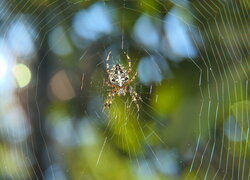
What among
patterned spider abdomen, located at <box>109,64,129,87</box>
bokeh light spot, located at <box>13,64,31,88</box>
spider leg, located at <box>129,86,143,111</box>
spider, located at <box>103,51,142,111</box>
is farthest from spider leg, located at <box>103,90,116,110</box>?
bokeh light spot, located at <box>13,64,31,88</box>

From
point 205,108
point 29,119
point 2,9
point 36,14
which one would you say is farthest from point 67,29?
point 205,108

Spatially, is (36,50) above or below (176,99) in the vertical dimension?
above

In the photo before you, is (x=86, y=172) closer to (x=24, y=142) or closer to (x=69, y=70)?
(x=24, y=142)

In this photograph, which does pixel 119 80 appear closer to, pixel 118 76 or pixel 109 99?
pixel 118 76

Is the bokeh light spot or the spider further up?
the bokeh light spot

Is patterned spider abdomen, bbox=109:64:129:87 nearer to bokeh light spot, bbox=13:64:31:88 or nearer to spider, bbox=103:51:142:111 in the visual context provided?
spider, bbox=103:51:142:111
